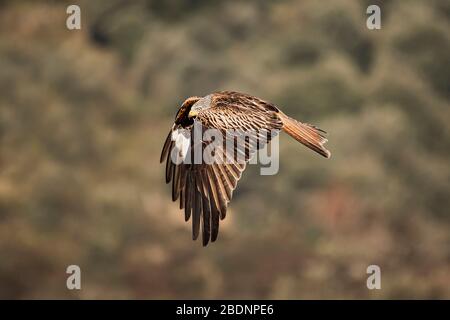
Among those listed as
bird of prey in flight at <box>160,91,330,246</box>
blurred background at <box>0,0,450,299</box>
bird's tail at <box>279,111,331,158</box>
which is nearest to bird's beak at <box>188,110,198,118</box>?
bird of prey in flight at <box>160,91,330,246</box>

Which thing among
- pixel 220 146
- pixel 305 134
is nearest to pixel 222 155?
pixel 220 146

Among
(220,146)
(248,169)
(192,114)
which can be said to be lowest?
(220,146)

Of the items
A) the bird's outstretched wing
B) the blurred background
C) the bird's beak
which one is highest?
the blurred background

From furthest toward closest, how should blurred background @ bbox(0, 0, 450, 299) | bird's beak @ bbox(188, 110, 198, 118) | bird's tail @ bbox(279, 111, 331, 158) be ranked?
blurred background @ bbox(0, 0, 450, 299) → bird's beak @ bbox(188, 110, 198, 118) → bird's tail @ bbox(279, 111, 331, 158)

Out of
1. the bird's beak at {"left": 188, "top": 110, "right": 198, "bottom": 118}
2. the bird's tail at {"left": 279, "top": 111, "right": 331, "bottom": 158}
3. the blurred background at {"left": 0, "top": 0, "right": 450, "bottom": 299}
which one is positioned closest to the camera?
the bird's tail at {"left": 279, "top": 111, "right": 331, "bottom": 158}

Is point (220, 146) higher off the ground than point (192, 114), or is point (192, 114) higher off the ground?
point (192, 114)

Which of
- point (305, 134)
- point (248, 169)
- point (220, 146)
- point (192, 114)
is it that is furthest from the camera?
point (248, 169)

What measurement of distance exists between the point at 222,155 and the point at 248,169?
29358 mm

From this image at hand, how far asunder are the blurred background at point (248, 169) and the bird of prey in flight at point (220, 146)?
72.9 ft

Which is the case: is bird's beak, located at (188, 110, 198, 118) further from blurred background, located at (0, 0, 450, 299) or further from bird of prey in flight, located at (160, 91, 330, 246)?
blurred background, located at (0, 0, 450, 299)

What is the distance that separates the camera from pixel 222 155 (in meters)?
14.5

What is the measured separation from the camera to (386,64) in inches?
2042

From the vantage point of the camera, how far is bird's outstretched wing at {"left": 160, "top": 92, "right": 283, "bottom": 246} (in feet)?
47.0

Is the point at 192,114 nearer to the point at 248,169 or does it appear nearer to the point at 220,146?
the point at 220,146
